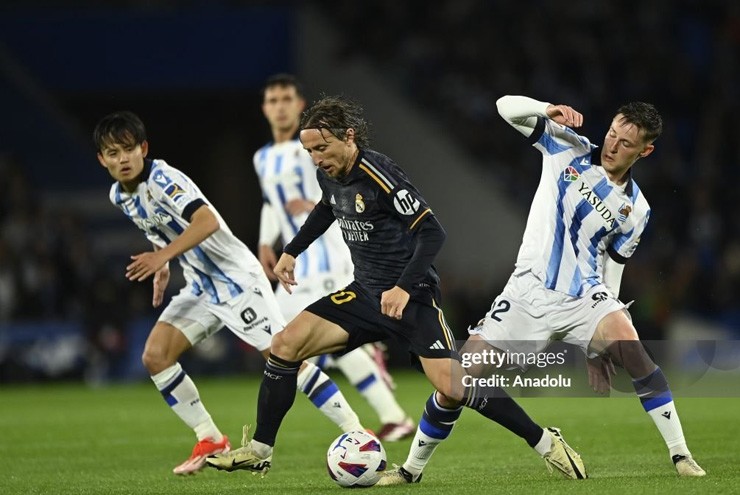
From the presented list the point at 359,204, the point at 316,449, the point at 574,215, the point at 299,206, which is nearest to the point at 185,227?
the point at 359,204

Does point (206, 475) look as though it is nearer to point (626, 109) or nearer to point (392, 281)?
point (392, 281)

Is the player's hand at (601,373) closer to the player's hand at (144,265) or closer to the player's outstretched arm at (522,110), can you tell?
the player's outstretched arm at (522,110)

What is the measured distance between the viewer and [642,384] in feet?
22.2

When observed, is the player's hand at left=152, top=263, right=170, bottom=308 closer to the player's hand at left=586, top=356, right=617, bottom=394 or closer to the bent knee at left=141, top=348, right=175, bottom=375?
the bent knee at left=141, top=348, right=175, bottom=375

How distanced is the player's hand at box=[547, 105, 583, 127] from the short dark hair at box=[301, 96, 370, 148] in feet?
3.15

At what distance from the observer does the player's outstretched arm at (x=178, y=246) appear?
6.98 metres

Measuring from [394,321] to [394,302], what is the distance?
0.33 meters

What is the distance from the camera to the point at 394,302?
6.29 metres

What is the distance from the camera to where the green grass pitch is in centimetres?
670

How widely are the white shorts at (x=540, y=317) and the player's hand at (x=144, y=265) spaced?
1.74 meters

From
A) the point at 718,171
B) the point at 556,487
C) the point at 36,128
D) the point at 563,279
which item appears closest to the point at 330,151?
the point at 563,279

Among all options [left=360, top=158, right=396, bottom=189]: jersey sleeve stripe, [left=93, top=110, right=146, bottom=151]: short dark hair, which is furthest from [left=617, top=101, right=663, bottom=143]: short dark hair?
[left=93, top=110, right=146, bottom=151]: short dark hair

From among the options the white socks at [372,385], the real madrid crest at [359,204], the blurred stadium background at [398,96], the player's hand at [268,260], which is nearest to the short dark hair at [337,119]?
the real madrid crest at [359,204]

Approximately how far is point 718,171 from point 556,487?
1317 centimetres
